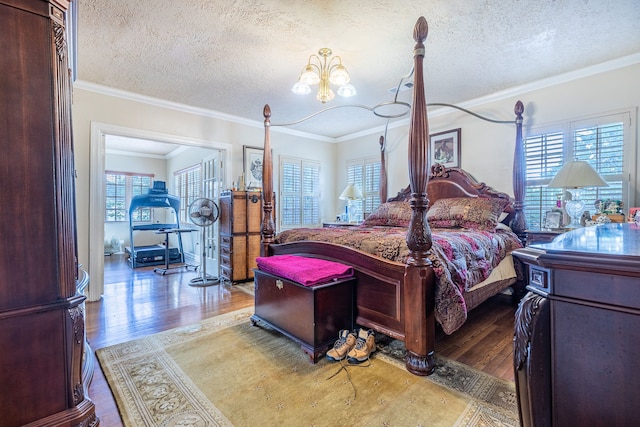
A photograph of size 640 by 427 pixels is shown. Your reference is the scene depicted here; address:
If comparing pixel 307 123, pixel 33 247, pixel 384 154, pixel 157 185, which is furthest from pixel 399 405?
pixel 157 185

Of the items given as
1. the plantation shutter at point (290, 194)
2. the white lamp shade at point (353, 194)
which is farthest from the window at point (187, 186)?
the white lamp shade at point (353, 194)

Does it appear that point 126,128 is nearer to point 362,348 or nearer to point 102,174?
point 102,174

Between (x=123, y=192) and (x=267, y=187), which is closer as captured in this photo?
(x=267, y=187)

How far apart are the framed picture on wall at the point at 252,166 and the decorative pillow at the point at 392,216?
207cm

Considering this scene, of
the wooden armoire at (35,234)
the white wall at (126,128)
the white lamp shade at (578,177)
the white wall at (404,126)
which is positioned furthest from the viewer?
the white wall at (126,128)

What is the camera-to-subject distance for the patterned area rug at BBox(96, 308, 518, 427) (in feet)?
5.09

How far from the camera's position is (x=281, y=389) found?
180 centimetres

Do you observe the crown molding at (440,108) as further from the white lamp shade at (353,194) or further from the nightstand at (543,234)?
the nightstand at (543,234)

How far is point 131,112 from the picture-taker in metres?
3.88

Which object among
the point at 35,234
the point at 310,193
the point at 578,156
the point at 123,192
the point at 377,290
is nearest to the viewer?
A: the point at 35,234

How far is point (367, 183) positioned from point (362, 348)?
392 centimetres

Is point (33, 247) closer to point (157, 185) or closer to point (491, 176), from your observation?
point (491, 176)

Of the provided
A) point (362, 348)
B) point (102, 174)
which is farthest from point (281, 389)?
point (102, 174)

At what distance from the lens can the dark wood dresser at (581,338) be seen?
0.69 metres
